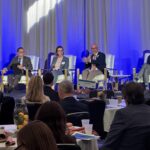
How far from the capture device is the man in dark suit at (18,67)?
9.66m

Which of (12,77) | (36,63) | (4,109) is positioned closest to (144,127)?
(4,109)

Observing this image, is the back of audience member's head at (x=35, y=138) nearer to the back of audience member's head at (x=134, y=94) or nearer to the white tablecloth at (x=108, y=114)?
the back of audience member's head at (x=134, y=94)

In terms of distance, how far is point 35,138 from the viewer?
1620mm

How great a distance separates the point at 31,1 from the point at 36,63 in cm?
173

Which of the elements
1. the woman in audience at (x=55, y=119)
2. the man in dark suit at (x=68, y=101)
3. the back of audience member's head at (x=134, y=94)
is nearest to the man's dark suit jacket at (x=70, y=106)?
the man in dark suit at (x=68, y=101)

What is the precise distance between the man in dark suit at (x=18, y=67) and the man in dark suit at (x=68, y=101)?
218 inches

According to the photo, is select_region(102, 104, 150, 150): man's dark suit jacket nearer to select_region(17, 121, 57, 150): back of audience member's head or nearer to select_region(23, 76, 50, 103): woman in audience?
select_region(17, 121, 57, 150): back of audience member's head

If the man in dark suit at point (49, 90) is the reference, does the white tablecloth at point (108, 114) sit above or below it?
below

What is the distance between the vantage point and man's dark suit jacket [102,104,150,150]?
2.86m

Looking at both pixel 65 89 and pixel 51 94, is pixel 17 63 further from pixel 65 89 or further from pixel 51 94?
pixel 65 89

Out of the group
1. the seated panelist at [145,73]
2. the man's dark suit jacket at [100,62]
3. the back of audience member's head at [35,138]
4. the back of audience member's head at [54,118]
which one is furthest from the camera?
the man's dark suit jacket at [100,62]

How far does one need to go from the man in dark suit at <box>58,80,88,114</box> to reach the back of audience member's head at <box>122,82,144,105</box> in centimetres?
109

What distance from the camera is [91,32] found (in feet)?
37.2

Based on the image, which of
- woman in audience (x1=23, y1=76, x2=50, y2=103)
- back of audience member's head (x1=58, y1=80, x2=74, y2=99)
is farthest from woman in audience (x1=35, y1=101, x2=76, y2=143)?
woman in audience (x1=23, y1=76, x2=50, y2=103)
